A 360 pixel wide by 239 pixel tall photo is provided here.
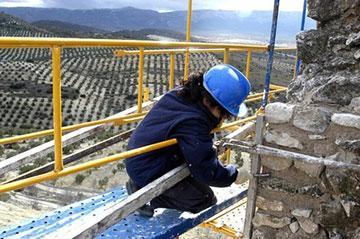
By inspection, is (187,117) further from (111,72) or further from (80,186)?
(111,72)

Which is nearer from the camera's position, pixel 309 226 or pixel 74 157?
pixel 309 226

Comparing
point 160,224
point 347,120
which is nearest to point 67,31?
point 160,224

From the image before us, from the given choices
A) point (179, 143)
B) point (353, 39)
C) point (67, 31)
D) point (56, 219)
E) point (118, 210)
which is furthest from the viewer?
point (67, 31)

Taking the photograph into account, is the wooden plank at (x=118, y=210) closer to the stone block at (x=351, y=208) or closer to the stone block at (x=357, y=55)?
the stone block at (x=351, y=208)

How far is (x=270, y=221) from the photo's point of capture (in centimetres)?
382

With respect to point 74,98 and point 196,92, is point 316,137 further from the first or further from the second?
point 74,98

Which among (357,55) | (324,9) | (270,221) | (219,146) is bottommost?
(270,221)

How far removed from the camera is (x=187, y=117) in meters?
3.38

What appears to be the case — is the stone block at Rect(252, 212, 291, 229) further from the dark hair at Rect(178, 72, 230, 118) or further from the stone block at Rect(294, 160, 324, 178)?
the dark hair at Rect(178, 72, 230, 118)

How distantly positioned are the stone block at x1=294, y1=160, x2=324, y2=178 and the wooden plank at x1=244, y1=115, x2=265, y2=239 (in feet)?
1.11

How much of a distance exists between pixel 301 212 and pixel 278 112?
0.81 meters

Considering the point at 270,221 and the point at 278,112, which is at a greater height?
the point at 278,112

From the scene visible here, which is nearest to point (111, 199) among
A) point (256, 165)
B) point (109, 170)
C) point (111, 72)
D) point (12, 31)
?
point (256, 165)

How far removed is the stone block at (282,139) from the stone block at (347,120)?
34 cm
